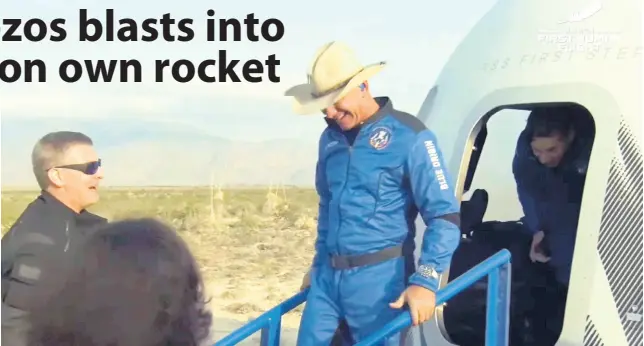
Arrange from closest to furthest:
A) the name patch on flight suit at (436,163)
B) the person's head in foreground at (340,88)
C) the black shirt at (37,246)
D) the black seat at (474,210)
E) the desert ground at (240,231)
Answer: the name patch on flight suit at (436,163), the person's head in foreground at (340,88), the black shirt at (37,246), the black seat at (474,210), the desert ground at (240,231)

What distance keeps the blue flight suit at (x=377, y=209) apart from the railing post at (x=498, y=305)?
171mm

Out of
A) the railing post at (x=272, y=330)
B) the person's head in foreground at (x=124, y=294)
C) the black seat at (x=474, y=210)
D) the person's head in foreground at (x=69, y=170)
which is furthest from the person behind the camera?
the black seat at (x=474, y=210)

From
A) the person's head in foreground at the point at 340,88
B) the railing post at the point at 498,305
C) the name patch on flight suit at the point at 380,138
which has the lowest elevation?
the railing post at the point at 498,305

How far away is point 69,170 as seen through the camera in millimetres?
3736

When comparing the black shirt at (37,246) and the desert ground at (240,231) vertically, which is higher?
the black shirt at (37,246)

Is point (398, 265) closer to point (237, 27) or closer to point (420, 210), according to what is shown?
point (420, 210)

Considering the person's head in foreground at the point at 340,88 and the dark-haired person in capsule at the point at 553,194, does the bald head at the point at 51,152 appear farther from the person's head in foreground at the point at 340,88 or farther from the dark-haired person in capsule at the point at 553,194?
the dark-haired person in capsule at the point at 553,194

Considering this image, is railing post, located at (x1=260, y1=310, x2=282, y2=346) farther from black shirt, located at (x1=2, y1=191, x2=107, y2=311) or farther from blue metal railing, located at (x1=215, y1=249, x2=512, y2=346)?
black shirt, located at (x1=2, y1=191, x2=107, y2=311)

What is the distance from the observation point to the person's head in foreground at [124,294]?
4.80 ft

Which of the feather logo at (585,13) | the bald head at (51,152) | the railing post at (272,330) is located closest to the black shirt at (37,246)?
the bald head at (51,152)

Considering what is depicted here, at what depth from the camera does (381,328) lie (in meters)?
2.78

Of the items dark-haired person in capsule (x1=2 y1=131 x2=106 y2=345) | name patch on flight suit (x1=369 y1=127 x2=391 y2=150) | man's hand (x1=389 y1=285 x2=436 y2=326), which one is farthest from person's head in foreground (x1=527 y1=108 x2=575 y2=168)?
dark-haired person in capsule (x1=2 y1=131 x2=106 y2=345)

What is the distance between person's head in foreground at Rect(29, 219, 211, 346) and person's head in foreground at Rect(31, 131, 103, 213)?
2.24m

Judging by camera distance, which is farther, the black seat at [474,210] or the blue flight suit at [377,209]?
the black seat at [474,210]
